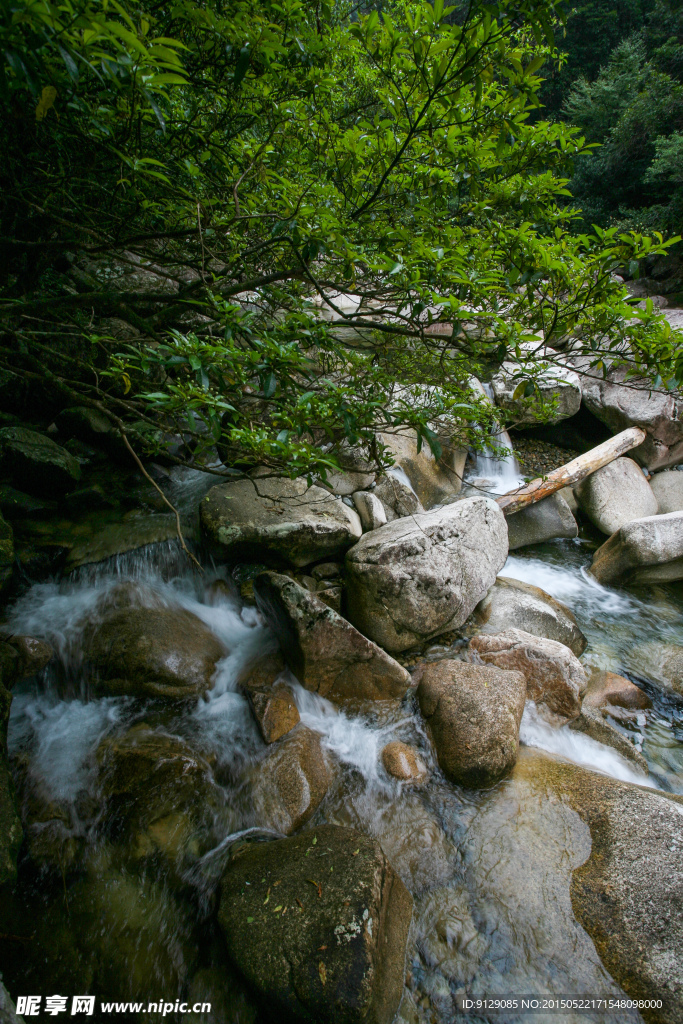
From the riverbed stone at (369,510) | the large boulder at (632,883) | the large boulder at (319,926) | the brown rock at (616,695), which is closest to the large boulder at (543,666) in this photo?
the brown rock at (616,695)

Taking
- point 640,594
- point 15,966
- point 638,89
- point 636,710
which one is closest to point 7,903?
point 15,966

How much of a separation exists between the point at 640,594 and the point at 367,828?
5.28m

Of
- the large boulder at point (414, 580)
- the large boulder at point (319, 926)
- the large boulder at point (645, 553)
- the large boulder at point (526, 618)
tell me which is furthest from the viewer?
the large boulder at point (645, 553)

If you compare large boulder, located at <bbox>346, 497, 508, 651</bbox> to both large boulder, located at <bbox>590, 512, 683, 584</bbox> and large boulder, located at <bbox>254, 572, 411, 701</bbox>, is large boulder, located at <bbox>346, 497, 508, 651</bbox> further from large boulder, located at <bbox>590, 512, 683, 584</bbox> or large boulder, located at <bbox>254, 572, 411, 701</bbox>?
large boulder, located at <bbox>590, 512, 683, 584</bbox>

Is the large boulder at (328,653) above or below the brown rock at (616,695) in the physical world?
above

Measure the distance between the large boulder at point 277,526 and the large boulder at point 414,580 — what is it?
0.35 m

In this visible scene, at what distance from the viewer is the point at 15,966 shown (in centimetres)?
233

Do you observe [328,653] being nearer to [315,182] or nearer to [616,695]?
[616,695]

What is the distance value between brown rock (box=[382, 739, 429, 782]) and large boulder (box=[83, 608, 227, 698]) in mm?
1715

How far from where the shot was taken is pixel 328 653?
3.89m

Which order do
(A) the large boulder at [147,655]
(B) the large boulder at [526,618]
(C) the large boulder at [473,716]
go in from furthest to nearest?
1. (B) the large boulder at [526,618]
2. (A) the large boulder at [147,655]
3. (C) the large boulder at [473,716]

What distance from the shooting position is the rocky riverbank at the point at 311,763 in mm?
2490

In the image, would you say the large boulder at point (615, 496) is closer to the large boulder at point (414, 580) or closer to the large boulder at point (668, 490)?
the large boulder at point (668, 490)

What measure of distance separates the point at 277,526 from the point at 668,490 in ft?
25.5
